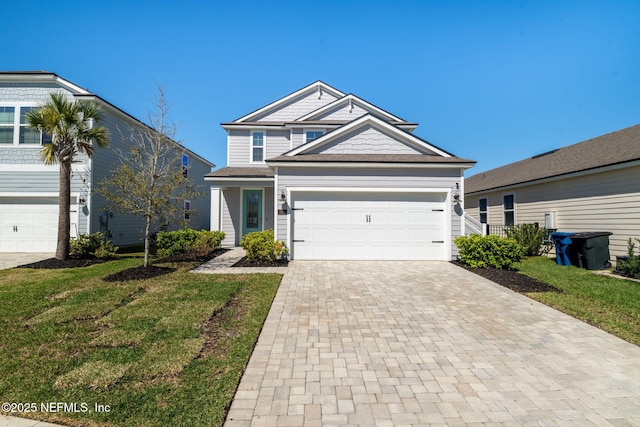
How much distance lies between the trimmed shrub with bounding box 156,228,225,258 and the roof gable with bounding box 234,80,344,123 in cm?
722

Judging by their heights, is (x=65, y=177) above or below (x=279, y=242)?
above

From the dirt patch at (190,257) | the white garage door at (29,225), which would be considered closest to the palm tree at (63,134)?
the white garage door at (29,225)

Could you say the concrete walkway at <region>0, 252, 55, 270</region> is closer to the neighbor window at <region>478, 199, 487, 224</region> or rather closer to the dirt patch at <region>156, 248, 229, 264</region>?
the dirt patch at <region>156, 248, 229, 264</region>

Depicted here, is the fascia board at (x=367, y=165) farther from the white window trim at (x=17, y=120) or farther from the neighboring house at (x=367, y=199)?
the white window trim at (x=17, y=120)

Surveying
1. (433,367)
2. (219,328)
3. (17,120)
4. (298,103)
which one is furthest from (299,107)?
(433,367)

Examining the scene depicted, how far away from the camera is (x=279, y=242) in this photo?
31.9 ft

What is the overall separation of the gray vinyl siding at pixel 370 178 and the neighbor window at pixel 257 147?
5541 millimetres

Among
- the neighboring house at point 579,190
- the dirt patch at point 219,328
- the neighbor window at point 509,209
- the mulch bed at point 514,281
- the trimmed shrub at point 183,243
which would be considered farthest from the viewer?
the neighbor window at point 509,209

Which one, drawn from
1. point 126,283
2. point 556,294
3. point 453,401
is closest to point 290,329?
point 453,401

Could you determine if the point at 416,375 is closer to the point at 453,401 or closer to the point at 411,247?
the point at 453,401

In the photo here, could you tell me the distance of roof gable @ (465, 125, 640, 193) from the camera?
33.0ft

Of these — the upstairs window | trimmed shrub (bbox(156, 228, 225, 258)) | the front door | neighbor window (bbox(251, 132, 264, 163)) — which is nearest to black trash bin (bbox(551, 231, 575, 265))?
the front door

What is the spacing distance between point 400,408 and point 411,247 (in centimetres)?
799

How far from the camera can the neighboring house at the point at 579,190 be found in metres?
9.39
